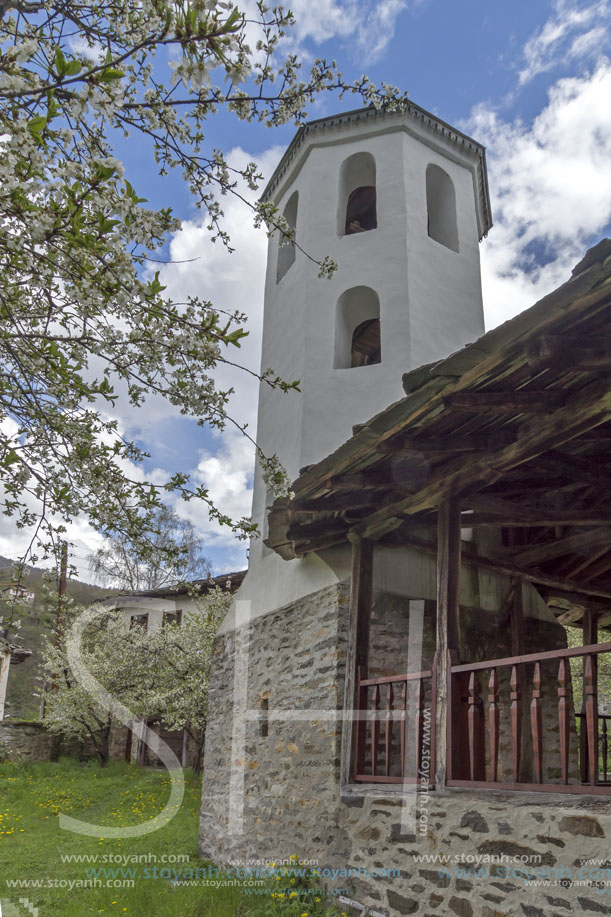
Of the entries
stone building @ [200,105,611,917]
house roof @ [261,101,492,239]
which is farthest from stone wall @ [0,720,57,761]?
house roof @ [261,101,492,239]

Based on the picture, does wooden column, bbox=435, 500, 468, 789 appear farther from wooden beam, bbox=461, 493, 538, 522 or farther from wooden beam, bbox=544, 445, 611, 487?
wooden beam, bbox=544, 445, 611, 487

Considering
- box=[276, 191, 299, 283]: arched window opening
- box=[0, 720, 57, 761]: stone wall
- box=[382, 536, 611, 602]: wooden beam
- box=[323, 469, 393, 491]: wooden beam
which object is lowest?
box=[0, 720, 57, 761]: stone wall

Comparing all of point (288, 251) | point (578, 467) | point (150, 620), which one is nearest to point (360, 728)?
point (578, 467)

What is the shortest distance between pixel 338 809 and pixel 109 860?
11.7 ft

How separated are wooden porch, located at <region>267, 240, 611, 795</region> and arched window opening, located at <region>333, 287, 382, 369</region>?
8.48 feet

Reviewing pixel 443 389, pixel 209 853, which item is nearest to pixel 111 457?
pixel 443 389

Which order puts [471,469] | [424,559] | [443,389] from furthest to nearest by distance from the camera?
[424,559] → [471,469] → [443,389]

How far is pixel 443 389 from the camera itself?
346 cm

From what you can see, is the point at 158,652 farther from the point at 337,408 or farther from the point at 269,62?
the point at 269,62

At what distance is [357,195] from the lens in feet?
30.6

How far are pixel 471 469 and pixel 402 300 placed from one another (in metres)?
3.75

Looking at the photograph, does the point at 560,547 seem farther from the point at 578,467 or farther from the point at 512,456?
the point at 512,456

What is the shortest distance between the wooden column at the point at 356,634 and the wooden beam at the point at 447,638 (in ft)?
3.45

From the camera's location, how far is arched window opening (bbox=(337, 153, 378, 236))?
8641 mm
